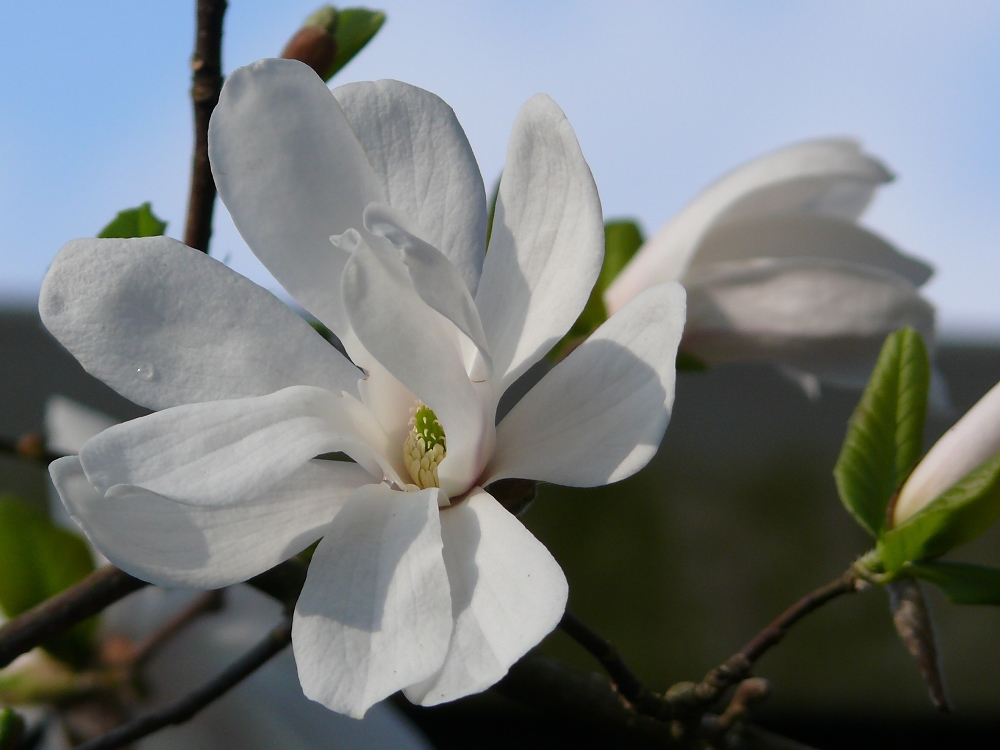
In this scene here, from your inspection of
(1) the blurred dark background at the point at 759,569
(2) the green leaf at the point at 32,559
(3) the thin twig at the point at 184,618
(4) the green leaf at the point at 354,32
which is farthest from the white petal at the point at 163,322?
(1) the blurred dark background at the point at 759,569

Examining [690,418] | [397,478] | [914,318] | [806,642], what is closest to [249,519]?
[397,478]

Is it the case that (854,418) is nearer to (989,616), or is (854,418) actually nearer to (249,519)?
(249,519)

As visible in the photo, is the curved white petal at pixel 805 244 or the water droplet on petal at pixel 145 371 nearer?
the water droplet on petal at pixel 145 371

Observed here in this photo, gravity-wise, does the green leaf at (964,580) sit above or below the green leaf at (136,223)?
below

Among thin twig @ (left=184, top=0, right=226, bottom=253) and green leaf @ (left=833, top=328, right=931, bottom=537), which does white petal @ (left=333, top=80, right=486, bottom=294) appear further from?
green leaf @ (left=833, top=328, right=931, bottom=537)

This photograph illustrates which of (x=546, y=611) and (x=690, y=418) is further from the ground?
(x=546, y=611)

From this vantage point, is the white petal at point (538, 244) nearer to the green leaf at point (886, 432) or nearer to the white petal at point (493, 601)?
the white petal at point (493, 601)
